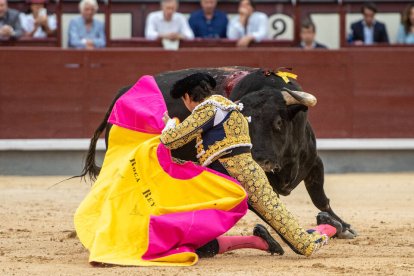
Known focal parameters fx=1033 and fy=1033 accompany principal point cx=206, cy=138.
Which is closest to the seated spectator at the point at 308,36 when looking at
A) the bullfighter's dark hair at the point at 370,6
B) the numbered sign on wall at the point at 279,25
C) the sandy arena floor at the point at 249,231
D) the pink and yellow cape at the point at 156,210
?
the numbered sign on wall at the point at 279,25

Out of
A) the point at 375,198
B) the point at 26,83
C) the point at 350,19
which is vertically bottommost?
the point at 375,198

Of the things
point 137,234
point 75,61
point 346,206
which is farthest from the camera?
point 75,61

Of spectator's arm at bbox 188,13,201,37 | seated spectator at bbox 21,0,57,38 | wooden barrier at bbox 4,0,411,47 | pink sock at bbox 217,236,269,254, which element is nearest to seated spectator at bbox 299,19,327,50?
wooden barrier at bbox 4,0,411,47

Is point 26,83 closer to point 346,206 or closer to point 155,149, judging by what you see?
point 346,206

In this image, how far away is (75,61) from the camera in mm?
9719

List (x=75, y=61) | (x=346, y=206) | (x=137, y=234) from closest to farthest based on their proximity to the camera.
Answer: (x=137, y=234) < (x=346, y=206) < (x=75, y=61)

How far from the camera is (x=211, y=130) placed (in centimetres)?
466

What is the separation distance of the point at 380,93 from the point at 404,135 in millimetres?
473

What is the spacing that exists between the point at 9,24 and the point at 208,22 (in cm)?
187

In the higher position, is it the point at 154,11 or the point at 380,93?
the point at 154,11

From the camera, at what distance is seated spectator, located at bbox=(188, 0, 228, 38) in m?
9.54

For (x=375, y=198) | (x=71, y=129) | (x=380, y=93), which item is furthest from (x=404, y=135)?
(x=71, y=129)

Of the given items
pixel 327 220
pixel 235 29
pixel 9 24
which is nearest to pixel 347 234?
pixel 327 220

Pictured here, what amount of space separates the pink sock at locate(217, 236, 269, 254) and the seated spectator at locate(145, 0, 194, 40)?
4832mm
